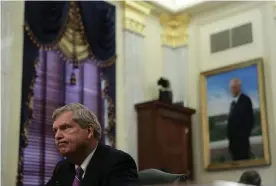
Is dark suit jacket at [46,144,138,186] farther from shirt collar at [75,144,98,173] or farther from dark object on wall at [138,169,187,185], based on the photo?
dark object on wall at [138,169,187,185]

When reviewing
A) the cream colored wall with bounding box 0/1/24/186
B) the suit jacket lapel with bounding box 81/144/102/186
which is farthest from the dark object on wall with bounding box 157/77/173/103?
the suit jacket lapel with bounding box 81/144/102/186

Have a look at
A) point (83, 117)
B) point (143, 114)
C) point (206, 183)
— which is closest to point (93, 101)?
point (143, 114)

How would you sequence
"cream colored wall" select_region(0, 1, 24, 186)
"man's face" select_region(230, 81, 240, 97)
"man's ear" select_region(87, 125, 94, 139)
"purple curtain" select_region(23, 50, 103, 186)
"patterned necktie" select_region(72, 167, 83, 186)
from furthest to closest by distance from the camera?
"man's face" select_region(230, 81, 240, 97) < "purple curtain" select_region(23, 50, 103, 186) < "cream colored wall" select_region(0, 1, 24, 186) < "man's ear" select_region(87, 125, 94, 139) < "patterned necktie" select_region(72, 167, 83, 186)

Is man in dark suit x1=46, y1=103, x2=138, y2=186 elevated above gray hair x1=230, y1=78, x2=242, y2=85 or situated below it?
below

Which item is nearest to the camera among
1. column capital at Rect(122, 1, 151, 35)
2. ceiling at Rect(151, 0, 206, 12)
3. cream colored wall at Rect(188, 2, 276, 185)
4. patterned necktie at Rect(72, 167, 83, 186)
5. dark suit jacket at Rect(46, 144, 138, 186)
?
dark suit jacket at Rect(46, 144, 138, 186)

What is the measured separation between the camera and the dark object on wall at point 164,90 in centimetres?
781

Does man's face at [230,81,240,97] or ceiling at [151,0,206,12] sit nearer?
man's face at [230,81,240,97]

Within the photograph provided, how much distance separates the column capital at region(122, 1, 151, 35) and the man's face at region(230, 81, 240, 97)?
182 cm

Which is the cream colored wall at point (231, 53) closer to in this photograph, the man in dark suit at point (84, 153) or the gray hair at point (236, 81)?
the gray hair at point (236, 81)

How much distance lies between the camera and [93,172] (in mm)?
A: 2381

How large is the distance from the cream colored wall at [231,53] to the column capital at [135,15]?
3.46 feet

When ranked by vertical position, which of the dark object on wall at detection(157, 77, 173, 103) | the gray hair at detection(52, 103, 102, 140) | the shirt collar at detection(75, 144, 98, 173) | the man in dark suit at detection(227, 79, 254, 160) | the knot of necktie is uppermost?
the dark object on wall at detection(157, 77, 173, 103)

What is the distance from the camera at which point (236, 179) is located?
751cm

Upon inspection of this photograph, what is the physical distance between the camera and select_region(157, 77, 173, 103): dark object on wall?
781 centimetres
